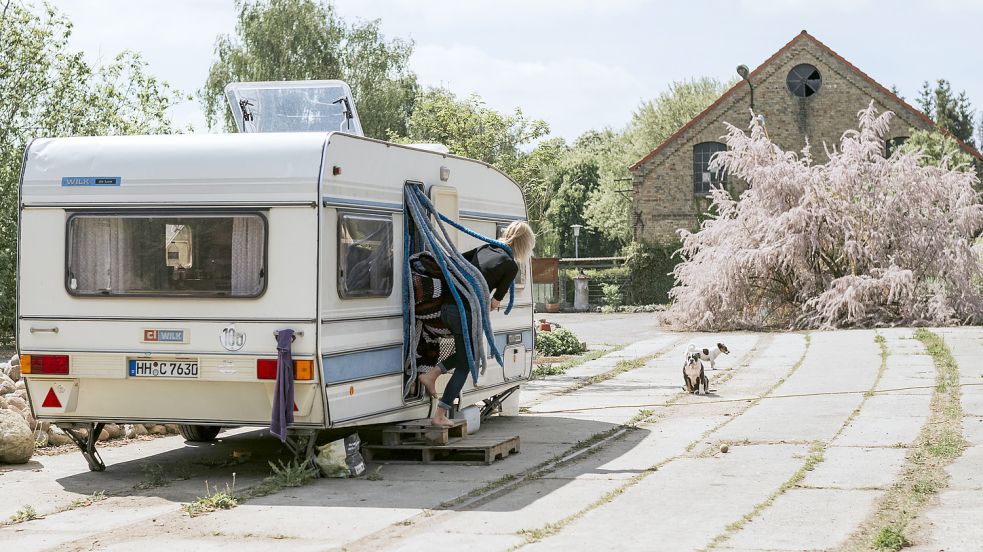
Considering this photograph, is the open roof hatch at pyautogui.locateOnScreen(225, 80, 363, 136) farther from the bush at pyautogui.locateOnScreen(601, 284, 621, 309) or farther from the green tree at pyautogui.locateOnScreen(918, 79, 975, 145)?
the green tree at pyautogui.locateOnScreen(918, 79, 975, 145)

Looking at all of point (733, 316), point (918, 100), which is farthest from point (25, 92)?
point (918, 100)

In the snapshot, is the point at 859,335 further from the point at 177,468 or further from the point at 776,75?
the point at 776,75

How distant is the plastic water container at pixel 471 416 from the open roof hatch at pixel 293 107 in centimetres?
307

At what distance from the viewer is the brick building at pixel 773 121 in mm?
44875

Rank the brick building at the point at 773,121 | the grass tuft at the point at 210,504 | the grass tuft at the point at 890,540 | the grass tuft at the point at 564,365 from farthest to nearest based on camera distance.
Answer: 1. the brick building at the point at 773,121
2. the grass tuft at the point at 564,365
3. the grass tuft at the point at 210,504
4. the grass tuft at the point at 890,540

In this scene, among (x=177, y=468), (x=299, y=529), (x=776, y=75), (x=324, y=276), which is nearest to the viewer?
(x=299, y=529)

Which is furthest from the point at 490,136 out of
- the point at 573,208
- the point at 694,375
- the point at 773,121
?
the point at 573,208

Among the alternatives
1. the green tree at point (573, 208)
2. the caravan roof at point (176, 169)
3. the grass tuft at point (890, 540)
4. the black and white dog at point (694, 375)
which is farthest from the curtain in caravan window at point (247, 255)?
the green tree at point (573, 208)

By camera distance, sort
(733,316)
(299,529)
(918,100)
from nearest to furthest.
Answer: (299,529) < (733,316) < (918,100)

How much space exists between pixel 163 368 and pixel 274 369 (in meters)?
0.92

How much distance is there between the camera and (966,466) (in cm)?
908

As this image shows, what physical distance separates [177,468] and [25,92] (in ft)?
55.4

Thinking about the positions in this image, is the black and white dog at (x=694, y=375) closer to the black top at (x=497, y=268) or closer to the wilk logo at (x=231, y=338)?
the black top at (x=497, y=268)

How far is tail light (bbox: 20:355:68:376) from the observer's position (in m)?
9.20
